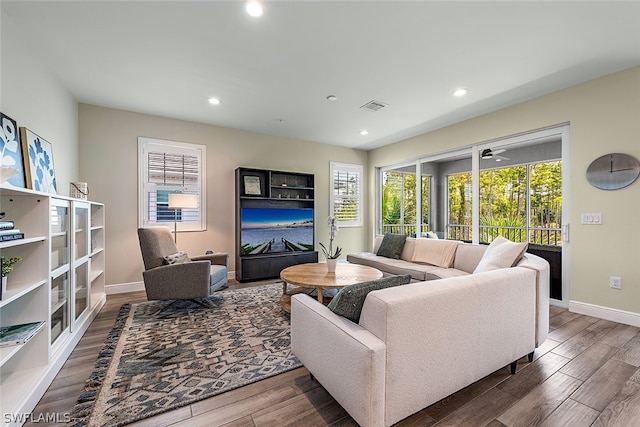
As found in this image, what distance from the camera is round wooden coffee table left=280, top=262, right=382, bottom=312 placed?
2.61m

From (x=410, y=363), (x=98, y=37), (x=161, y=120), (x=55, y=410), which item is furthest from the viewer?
(x=161, y=120)

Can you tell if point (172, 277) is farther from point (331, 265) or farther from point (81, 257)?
point (331, 265)

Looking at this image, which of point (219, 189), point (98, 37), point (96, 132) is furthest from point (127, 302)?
point (98, 37)

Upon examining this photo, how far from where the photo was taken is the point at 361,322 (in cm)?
137

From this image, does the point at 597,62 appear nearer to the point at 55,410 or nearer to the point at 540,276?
the point at 540,276

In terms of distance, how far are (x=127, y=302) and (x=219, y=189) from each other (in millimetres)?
2111

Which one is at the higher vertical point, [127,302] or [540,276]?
[540,276]

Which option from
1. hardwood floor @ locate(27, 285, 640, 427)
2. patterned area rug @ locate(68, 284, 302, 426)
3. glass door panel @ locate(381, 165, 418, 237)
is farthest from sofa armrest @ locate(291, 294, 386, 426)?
glass door panel @ locate(381, 165, 418, 237)

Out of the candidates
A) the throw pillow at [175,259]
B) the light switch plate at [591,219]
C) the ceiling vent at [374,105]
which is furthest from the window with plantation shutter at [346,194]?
the light switch plate at [591,219]

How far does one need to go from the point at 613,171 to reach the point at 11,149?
5653 mm

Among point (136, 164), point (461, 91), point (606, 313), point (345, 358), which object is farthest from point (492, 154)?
point (136, 164)

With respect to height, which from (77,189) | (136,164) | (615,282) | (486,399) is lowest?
(486,399)

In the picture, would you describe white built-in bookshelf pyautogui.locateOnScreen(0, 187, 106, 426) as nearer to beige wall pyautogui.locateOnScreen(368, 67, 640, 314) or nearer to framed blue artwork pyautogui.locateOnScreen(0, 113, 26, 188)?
framed blue artwork pyautogui.locateOnScreen(0, 113, 26, 188)

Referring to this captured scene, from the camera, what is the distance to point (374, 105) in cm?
374
